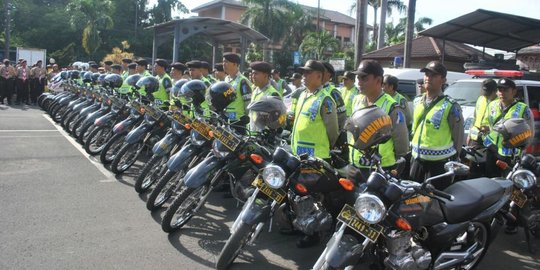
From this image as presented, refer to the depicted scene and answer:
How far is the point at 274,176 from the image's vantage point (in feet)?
11.9

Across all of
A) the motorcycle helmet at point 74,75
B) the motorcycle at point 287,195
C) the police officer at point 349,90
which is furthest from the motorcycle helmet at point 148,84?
the motorcycle helmet at point 74,75

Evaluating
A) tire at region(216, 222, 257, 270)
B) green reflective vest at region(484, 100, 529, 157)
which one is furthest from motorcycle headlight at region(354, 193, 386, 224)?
green reflective vest at region(484, 100, 529, 157)

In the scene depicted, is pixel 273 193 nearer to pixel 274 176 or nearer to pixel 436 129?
pixel 274 176

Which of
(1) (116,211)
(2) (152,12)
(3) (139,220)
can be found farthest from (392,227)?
(2) (152,12)

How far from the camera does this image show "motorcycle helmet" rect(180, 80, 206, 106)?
18.3 feet

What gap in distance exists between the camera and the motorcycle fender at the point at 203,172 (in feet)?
14.8

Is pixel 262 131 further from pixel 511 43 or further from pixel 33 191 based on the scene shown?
pixel 511 43

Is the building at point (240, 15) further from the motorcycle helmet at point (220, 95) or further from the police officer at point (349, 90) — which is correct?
the motorcycle helmet at point (220, 95)

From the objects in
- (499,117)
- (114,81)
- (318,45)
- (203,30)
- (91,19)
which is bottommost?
(499,117)

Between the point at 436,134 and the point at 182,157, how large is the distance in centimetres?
270

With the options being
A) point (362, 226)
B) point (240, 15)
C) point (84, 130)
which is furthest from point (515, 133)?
point (240, 15)

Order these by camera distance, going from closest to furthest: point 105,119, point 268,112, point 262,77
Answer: point 268,112
point 262,77
point 105,119

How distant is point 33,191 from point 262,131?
11.1 ft

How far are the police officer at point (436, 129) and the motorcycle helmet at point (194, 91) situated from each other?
2.51 metres
